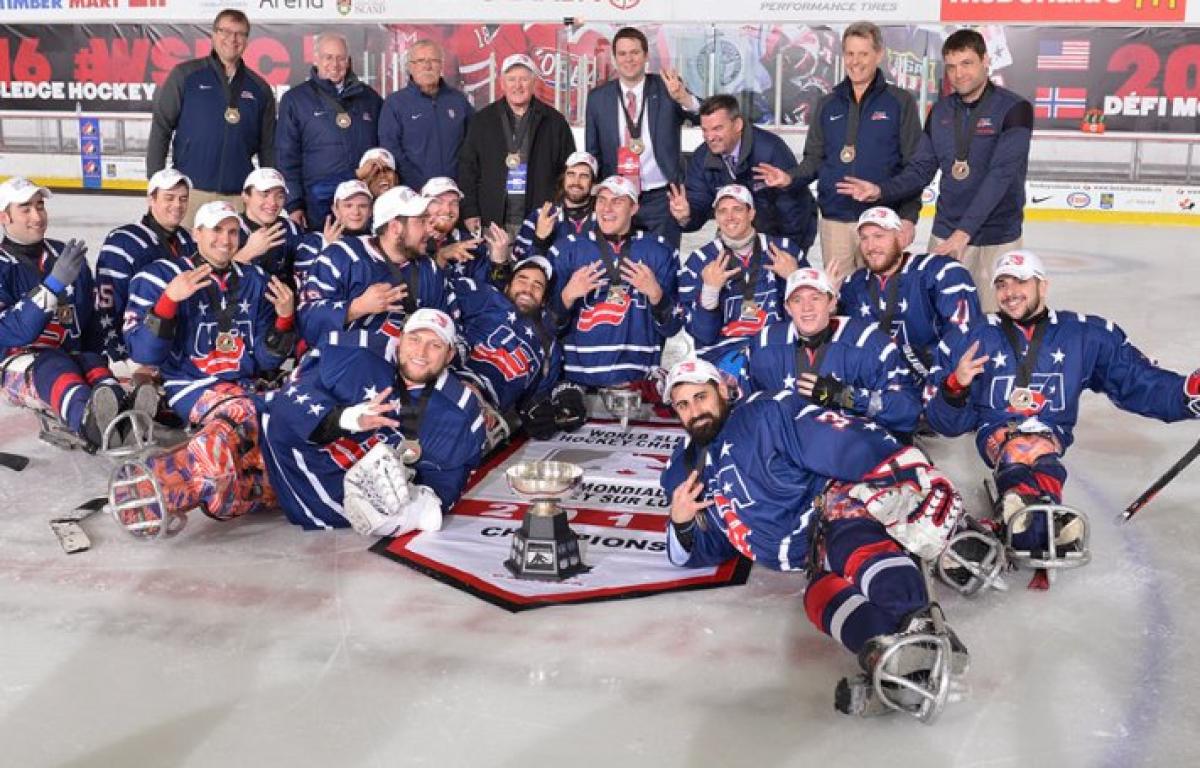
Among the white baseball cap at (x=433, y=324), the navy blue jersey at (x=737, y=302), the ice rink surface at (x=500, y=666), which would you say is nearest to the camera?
the ice rink surface at (x=500, y=666)

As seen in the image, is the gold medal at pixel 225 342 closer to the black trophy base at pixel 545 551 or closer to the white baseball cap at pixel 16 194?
the white baseball cap at pixel 16 194

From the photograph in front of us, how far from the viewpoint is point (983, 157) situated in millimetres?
5625

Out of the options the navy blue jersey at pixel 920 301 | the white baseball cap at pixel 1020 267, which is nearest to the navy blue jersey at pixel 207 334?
the navy blue jersey at pixel 920 301

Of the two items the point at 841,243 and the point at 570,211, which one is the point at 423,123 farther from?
the point at 841,243

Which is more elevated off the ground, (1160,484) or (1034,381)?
(1034,381)

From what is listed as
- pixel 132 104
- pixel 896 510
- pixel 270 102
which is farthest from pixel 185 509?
pixel 132 104

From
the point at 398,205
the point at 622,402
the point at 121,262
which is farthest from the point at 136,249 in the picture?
the point at 622,402

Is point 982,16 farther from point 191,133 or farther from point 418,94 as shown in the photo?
point 191,133

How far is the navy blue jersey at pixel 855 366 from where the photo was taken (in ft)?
13.9

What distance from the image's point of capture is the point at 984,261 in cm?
577

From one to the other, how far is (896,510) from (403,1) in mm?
12007

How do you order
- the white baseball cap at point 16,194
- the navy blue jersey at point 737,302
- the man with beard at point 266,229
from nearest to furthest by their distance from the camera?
1. the white baseball cap at point 16,194
2. the man with beard at point 266,229
3. the navy blue jersey at point 737,302

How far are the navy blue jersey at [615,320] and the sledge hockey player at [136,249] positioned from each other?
170cm

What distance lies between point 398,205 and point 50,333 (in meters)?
1.51
